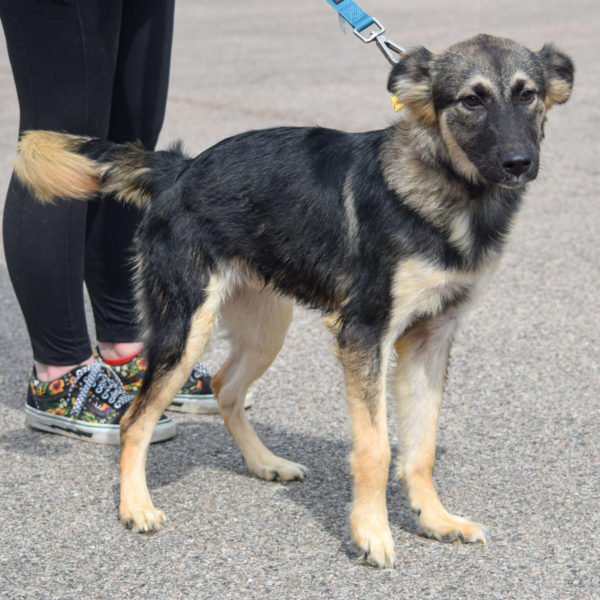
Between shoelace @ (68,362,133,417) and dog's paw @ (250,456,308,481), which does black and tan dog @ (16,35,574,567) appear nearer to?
dog's paw @ (250,456,308,481)

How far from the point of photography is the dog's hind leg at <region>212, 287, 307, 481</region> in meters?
3.80

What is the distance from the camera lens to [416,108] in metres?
3.23

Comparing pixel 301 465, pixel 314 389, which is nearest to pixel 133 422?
pixel 301 465

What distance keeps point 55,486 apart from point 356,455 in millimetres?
1169

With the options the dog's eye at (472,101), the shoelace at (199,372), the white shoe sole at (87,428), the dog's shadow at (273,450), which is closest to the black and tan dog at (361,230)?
the dog's eye at (472,101)

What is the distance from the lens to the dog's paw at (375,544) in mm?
3072

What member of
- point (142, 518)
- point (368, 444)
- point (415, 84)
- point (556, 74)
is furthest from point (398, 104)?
point (142, 518)

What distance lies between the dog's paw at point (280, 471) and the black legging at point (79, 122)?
918mm

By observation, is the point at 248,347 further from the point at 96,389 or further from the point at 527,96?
the point at 527,96

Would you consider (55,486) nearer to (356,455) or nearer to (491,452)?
(356,455)

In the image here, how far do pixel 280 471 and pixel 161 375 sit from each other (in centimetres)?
60

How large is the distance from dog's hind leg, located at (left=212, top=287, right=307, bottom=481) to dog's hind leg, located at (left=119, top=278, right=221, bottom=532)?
1.13 feet

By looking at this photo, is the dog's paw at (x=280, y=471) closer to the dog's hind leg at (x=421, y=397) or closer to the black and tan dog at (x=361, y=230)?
the black and tan dog at (x=361, y=230)

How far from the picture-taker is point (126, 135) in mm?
4066
